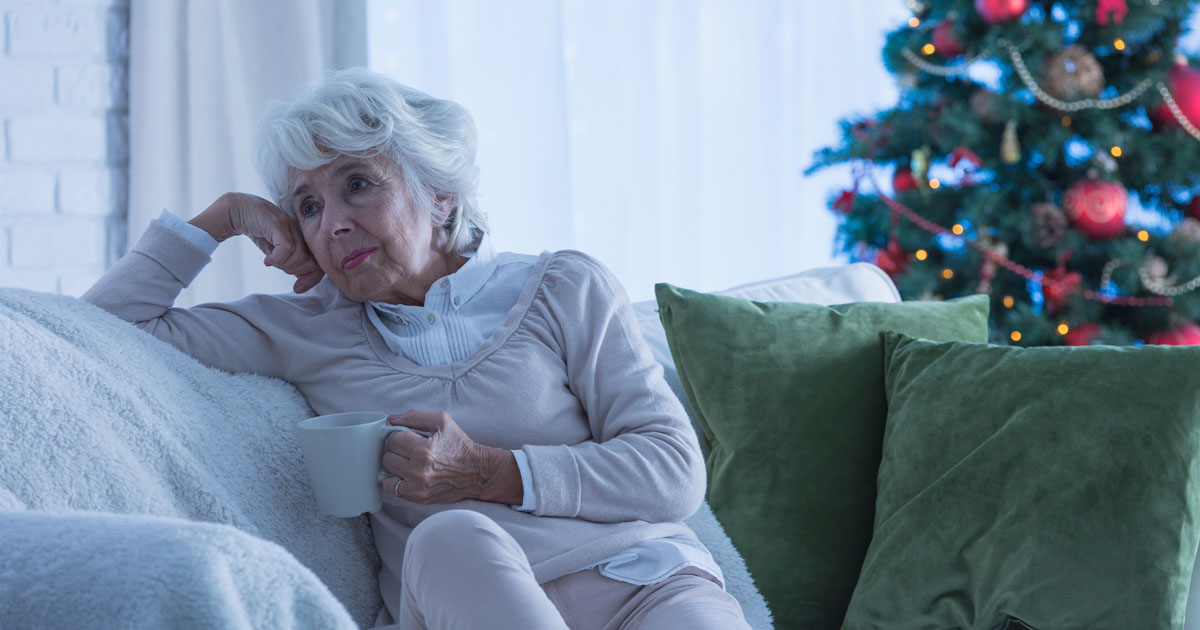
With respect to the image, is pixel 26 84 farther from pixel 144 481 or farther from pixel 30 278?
pixel 144 481

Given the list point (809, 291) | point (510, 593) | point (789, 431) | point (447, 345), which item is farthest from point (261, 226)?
point (809, 291)

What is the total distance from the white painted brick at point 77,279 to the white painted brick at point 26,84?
1.30 feet

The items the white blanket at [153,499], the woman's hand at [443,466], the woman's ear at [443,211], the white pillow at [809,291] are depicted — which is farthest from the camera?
the white pillow at [809,291]

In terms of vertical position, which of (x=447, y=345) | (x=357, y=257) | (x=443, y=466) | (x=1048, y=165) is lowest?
(x=443, y=466)

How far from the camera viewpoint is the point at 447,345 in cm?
129

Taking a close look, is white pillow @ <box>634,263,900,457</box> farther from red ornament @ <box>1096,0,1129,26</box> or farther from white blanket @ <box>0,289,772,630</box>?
red ornament @ <box>1096,0,1129,26</box>

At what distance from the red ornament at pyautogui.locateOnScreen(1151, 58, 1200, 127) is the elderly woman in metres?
2.07

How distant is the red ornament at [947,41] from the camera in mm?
2736

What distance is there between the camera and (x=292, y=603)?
2.11 ft

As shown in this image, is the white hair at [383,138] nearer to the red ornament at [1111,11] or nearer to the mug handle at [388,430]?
the mug handle at [388,430]

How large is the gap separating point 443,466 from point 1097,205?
221 cm

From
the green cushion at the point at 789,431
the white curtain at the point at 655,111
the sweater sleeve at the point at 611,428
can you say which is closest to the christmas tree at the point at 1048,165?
the white curtain at the point at 655,111

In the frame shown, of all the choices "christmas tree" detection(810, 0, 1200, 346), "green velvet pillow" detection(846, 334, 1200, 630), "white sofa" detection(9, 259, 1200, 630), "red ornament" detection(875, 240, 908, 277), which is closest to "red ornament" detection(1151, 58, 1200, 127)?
"christmas tree" detection(810, 0, 1200, 346)

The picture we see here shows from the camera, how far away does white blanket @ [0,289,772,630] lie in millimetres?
605
